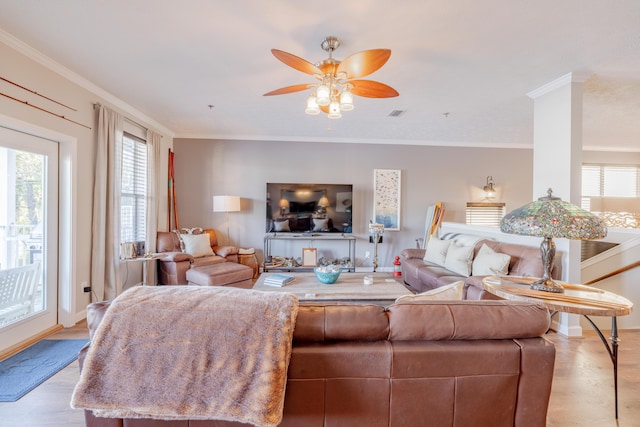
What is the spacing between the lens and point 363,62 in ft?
6.27

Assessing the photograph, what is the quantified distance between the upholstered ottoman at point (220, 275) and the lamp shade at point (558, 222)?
315 cm

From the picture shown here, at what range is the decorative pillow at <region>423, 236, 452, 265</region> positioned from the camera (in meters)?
3.85

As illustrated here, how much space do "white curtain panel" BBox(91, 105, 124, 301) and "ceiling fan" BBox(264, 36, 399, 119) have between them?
7.81 feet

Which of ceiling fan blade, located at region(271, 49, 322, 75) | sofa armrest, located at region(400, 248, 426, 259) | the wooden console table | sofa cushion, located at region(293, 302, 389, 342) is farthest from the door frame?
sofa armrest, located at region(400, 248, 426, 259)

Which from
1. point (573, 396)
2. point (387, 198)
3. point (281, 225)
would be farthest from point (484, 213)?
point (573, 396)

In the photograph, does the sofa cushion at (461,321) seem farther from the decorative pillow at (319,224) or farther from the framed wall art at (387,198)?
the framed wall art at (387,198)

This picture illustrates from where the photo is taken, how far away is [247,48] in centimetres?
230

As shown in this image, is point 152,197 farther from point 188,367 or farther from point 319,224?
point 188,367

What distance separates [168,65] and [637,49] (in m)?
4.03

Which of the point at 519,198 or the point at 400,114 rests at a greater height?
the point at 400,114

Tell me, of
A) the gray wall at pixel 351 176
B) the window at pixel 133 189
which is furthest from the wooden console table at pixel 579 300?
the window at pixel 133 189

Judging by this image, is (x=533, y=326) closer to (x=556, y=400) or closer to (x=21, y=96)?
(x=556, y=400)

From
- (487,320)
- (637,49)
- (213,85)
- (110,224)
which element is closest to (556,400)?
(487,320)

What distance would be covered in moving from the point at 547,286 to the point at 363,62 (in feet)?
6.18
